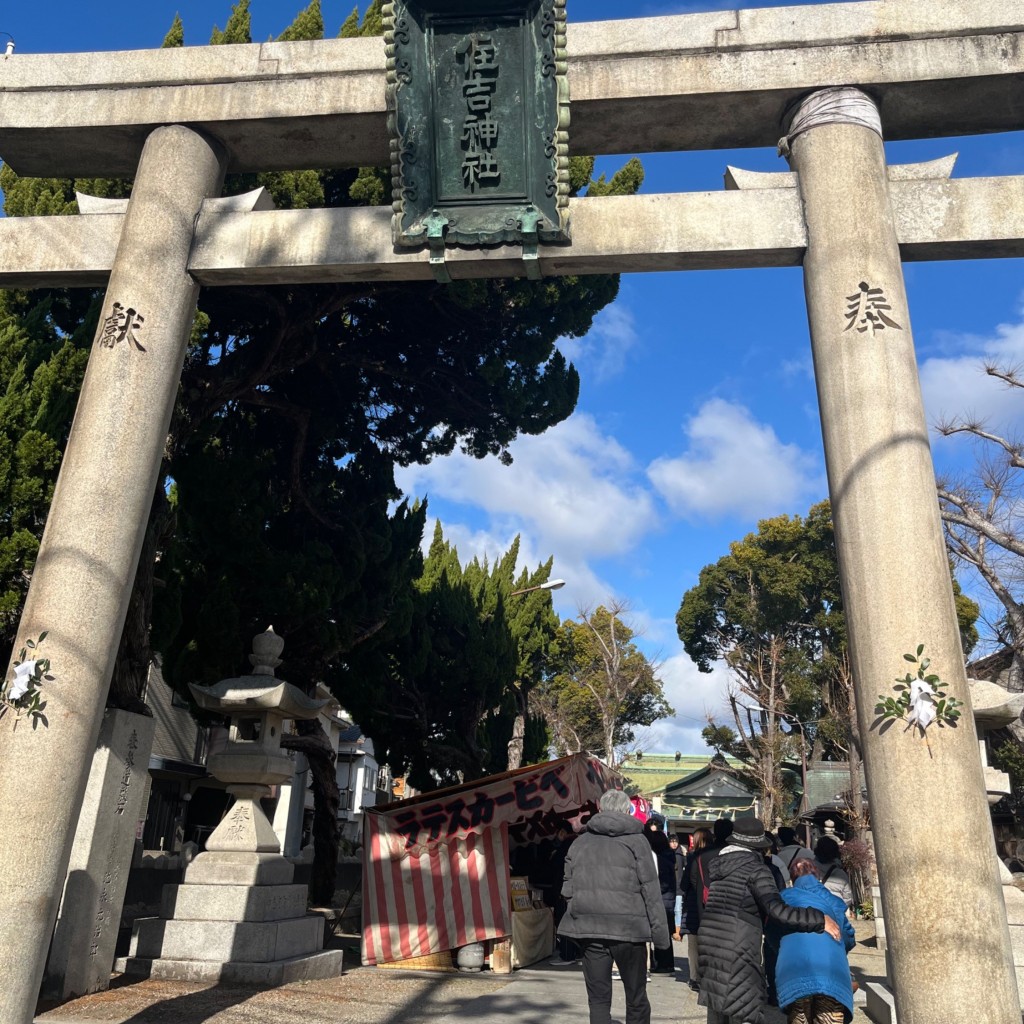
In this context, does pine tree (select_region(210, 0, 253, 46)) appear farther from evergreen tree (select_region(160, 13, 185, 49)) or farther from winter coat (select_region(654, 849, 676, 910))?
winter coat (select_region(654, 849, 676, 910))

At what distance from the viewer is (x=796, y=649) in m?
35.5

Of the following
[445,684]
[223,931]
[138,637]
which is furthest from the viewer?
[445,684]

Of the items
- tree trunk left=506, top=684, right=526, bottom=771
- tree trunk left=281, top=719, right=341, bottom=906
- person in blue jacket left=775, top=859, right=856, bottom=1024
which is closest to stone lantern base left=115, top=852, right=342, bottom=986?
person in blue jacket left=775, top=859, right=856, bottom=1024

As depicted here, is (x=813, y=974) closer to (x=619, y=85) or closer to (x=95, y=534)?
(x=95, y=534)

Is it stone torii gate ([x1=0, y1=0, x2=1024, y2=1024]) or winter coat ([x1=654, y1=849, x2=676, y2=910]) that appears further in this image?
winter coat ([x1=654, y1=849, x2=676, y2=910])

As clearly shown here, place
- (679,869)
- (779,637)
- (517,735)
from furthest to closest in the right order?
1. (779,637)
2. (517,735)
3. (679,869)

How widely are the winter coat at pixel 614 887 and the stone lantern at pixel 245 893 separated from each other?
3.98 meters

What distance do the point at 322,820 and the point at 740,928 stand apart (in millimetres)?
10326

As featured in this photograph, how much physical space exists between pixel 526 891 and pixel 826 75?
904cm

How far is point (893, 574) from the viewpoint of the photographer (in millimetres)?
5328

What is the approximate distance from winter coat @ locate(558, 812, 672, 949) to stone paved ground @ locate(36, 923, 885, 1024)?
2.49 m

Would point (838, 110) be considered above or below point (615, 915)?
above

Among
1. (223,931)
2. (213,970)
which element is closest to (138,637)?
(223,931)

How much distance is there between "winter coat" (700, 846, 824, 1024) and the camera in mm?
4488
